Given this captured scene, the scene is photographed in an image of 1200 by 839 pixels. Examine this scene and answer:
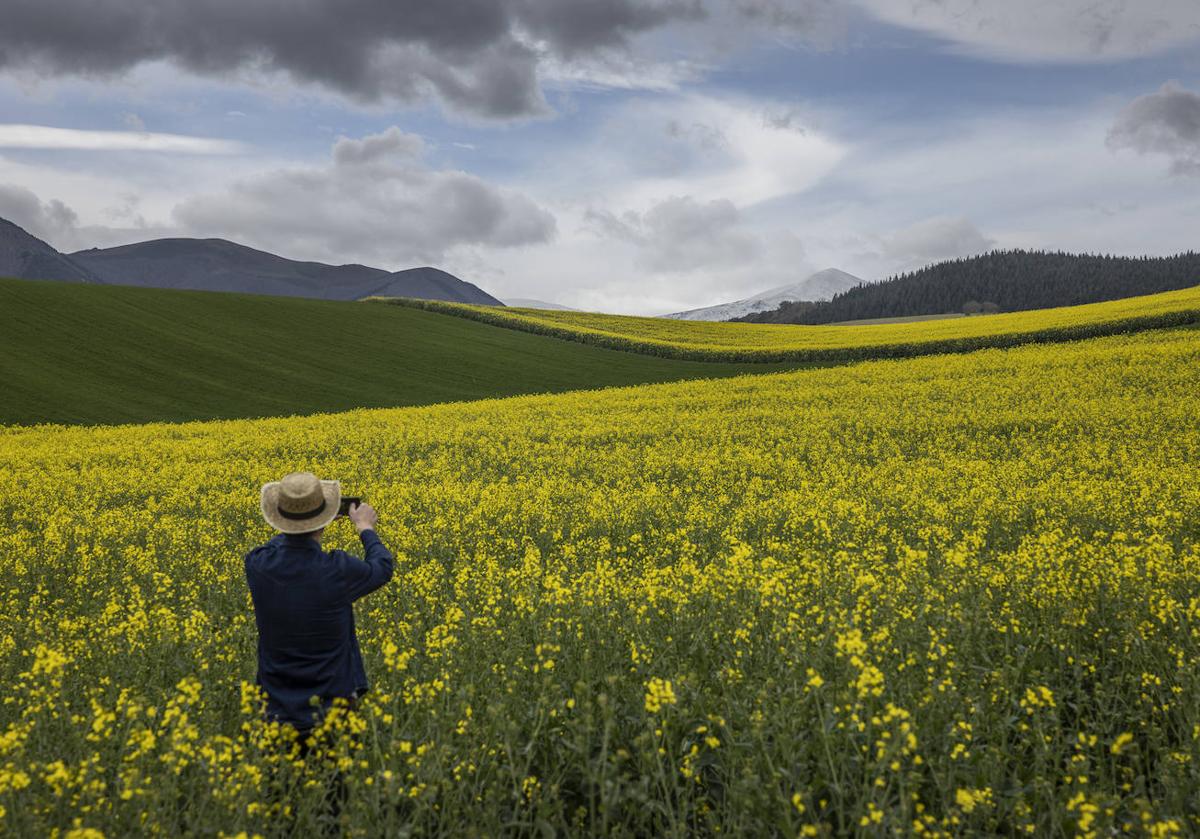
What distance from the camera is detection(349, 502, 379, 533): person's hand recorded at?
455 cm

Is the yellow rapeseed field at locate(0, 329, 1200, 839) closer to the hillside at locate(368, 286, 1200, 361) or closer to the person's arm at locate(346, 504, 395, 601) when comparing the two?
the person's arm at locate(346, 504, 395, 601)

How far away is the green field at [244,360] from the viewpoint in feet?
105

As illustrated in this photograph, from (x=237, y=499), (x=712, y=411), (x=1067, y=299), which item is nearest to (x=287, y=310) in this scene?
(x=712, y=411)

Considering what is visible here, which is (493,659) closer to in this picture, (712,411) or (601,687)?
(601,687)

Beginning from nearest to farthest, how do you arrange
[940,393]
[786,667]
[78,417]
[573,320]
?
[786,667] < [940,393] < [78,417] < [573,320]

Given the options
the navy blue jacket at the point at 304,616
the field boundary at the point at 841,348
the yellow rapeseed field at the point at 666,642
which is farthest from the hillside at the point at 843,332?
the navy blue jacket at the point at 304,616

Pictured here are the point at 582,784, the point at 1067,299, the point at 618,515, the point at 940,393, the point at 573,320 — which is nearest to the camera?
the point at 582,784

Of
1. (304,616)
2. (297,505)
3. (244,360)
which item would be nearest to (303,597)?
(304,616)

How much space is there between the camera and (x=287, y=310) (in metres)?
54.8

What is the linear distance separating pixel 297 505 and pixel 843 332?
2308 inches

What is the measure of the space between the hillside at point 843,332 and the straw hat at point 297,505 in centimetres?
4207

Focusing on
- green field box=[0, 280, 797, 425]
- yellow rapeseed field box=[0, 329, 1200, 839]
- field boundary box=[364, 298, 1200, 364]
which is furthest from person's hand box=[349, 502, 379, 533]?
field boundary box=[364, 298, 1200, 364]

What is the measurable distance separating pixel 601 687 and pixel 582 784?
1.27 m

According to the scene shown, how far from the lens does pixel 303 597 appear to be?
4230 mm
